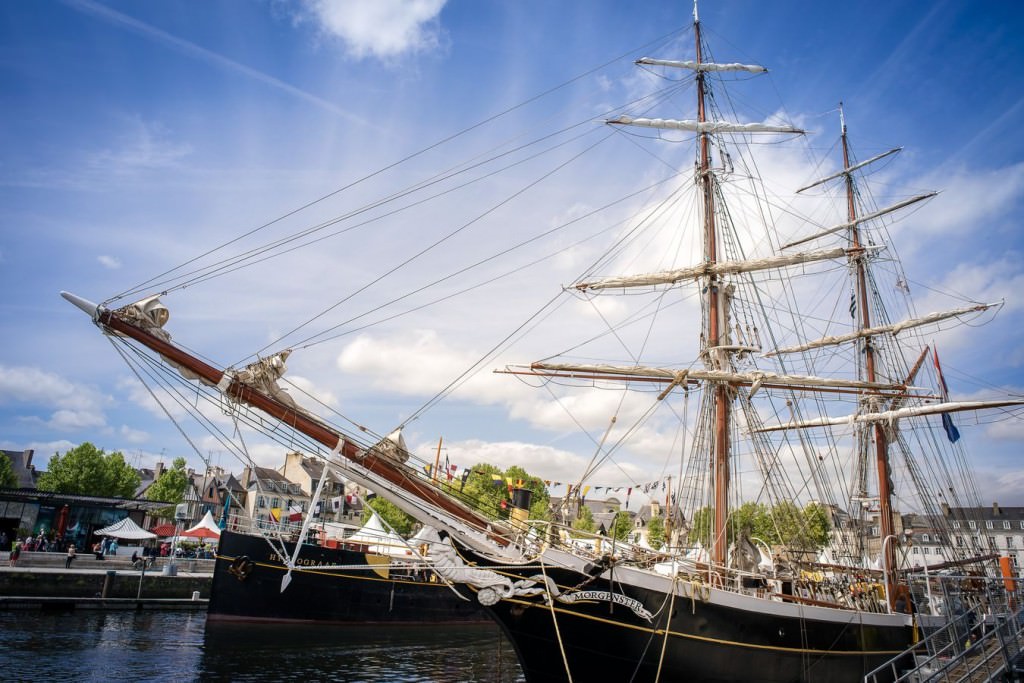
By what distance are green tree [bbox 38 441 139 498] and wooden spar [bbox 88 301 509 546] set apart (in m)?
45.3

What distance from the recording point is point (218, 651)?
63.4ft

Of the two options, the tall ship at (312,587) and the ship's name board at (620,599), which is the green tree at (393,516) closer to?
the tall ship at (312,587)

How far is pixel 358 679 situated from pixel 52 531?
3065 cm

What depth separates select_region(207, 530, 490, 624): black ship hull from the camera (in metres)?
24.5

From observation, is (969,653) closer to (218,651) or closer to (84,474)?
(218,651)

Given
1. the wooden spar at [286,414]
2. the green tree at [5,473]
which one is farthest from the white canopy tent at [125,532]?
the wooden spar at [286,414]

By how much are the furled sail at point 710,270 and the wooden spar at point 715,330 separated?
1.31ft

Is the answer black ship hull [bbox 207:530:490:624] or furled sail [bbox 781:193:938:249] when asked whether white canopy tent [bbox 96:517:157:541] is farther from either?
furled sail [bbox 781:193:938:249]

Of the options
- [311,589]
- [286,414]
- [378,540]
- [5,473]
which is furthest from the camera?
[5,473]

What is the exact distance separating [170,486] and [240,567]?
1596 inches

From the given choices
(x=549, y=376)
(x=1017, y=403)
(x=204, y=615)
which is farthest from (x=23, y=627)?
(x=1017, y=403)

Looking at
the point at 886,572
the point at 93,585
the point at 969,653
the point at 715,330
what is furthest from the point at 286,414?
the point at 93,585

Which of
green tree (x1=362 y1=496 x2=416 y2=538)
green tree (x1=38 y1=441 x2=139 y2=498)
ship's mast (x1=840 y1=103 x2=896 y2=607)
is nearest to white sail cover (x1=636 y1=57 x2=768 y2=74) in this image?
ship's mast (x1=840 y1=103 x2=896 y2=607)

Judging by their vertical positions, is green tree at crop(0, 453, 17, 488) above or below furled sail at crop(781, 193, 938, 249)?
below
